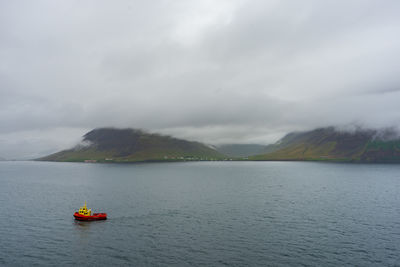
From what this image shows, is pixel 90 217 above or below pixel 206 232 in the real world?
above

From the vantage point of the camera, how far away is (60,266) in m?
52.4

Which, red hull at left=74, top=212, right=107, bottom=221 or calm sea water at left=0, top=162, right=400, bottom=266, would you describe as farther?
red hull at left=74, top=212, right=107, bottom=221

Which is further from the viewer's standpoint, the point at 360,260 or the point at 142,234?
the point at 142,234

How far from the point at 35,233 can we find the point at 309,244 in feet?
234

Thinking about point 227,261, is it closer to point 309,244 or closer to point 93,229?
point 309,244

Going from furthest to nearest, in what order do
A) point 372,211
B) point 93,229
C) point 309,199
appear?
point 309,199, point 372,211, point 93,229

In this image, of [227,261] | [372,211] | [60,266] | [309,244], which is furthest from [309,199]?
[60,266]

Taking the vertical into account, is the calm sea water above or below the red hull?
below

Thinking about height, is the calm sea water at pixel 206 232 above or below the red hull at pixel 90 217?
below

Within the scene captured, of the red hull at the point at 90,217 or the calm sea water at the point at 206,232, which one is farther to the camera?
the red hull at the point at 90,217

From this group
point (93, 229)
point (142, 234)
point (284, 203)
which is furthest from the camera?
point (284, 203)

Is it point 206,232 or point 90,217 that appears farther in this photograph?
point 90,217

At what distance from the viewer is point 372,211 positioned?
96.6m

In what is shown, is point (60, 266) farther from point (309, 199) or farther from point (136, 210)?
point (309, 199)
